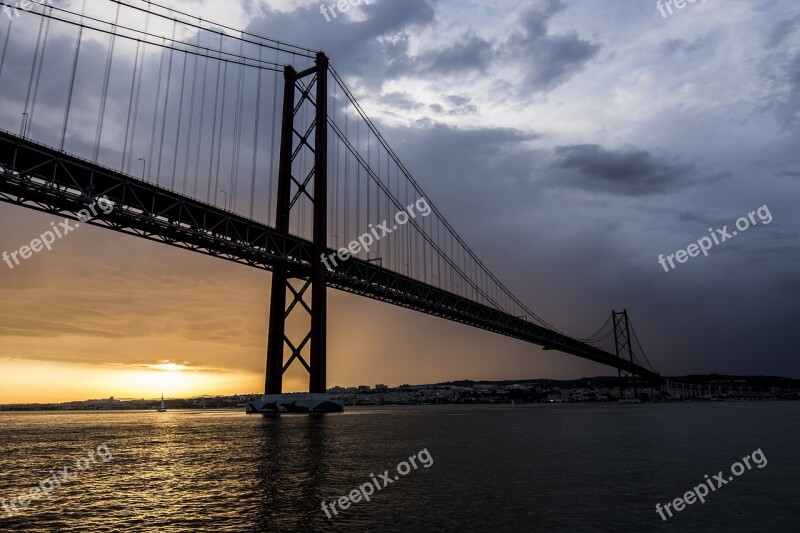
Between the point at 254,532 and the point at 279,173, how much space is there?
53.7 metres

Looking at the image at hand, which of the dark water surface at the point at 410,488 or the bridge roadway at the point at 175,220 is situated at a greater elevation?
the bridge roadway at the point at 175,220

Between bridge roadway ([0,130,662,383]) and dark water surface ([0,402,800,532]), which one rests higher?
bridge roadway ([0,130,662,383])

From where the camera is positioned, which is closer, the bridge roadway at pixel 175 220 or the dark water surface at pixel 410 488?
the dark water surface at pixel 410 488

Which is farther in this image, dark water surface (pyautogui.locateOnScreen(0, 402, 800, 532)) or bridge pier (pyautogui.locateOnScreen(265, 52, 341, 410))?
bridge pier (pyautogui.locateOnScreen(265, 52, 341, 410))

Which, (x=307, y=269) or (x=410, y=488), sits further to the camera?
(x=307, y=269)

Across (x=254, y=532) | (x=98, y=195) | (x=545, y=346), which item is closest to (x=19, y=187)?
(x=98, y=195)

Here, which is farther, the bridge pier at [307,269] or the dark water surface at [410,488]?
the bridge pier at [307,269]

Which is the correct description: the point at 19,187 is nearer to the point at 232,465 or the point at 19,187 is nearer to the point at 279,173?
the point at 232,465

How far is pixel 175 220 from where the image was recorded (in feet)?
149

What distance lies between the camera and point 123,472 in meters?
22.4

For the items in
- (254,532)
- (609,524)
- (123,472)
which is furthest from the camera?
(123,472)

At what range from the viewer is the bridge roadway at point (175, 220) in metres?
35.9

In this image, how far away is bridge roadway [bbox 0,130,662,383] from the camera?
35906 mm

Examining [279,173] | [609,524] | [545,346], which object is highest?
[279,173]
